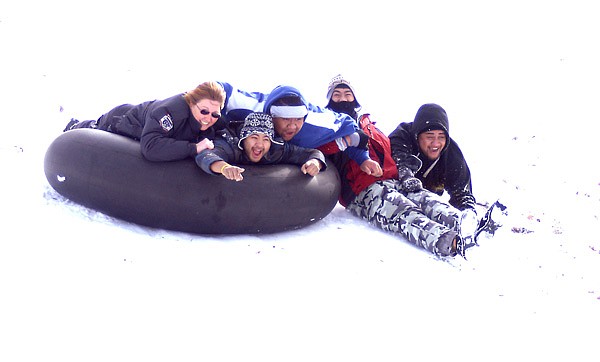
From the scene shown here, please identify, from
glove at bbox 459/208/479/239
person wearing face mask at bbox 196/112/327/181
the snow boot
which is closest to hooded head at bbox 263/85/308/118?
person wearing face mask at bbox 196/112/327/181

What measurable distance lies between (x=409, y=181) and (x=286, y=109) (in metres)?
1.34

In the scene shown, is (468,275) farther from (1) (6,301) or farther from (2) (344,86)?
(1) (6,301)

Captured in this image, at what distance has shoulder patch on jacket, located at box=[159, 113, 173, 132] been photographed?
4.43 meters

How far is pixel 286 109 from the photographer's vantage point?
4.93 m

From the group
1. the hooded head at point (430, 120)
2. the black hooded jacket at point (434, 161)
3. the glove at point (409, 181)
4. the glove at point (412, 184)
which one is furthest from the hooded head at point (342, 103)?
the glove at point (412, 184)

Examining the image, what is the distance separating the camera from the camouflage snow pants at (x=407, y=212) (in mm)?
4887

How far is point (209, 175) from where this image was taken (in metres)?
4.48

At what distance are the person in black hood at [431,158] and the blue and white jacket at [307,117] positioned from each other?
436 millimetres

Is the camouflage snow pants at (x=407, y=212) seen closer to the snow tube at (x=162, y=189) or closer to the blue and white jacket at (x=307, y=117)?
the blue and white jacket at (x=307, y=117)

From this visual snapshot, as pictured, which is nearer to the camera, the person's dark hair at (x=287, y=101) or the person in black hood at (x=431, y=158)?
the person's dark hair at (x=287, y=101)

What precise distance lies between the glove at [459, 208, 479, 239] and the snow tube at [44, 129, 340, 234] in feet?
4.37

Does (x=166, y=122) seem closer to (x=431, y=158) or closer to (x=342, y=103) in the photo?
(x=342, y=103)

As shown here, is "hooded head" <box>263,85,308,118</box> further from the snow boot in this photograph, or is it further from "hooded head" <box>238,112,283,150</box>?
the snow boot

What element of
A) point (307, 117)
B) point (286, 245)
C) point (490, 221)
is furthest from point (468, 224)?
point (307, 117)
